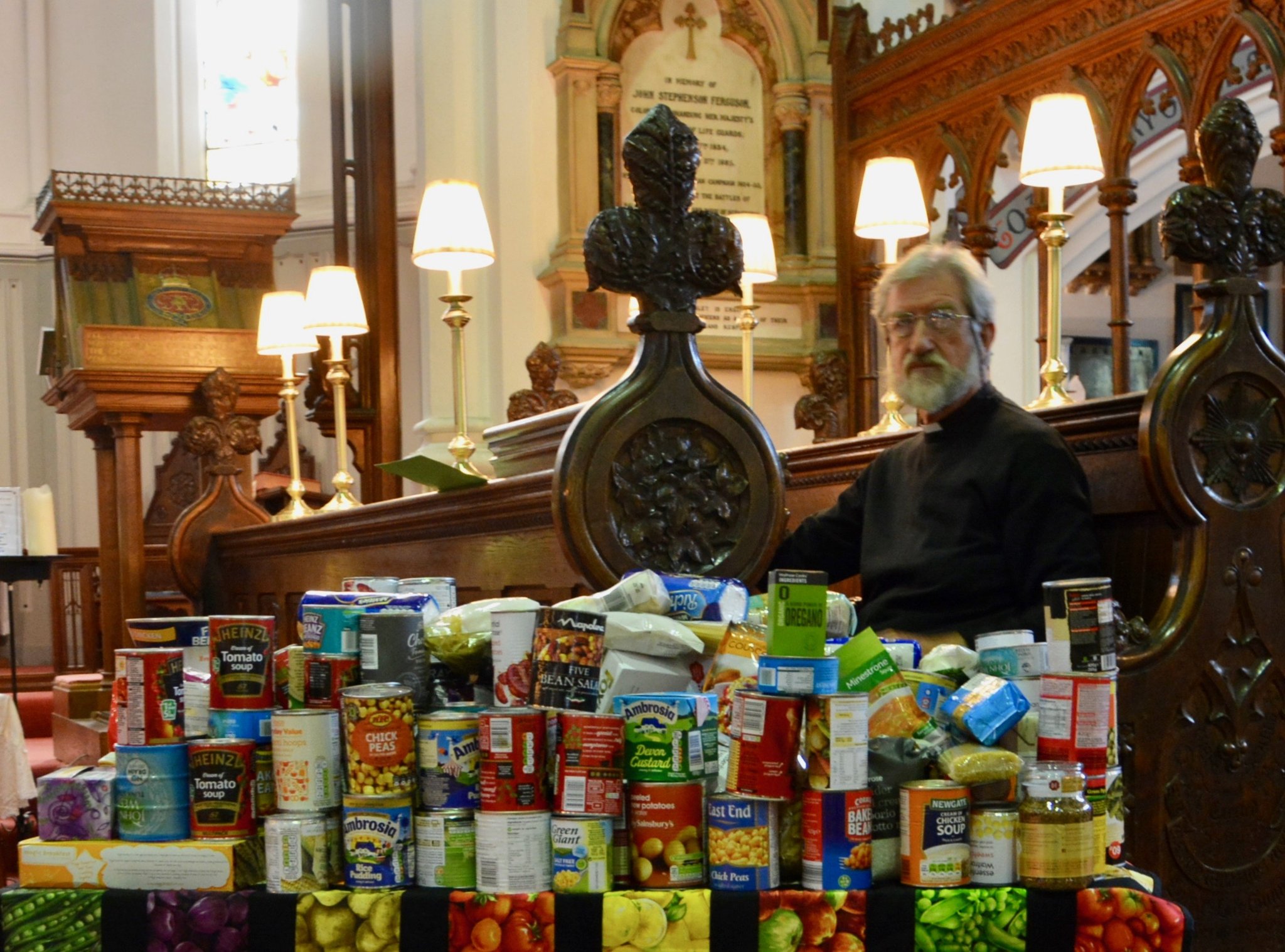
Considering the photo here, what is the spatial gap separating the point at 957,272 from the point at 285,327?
341 centimetres

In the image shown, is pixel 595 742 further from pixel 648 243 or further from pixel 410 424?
pixel 410 424

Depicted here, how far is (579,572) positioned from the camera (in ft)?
7.47

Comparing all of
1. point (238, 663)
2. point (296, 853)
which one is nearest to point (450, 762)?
point (296, 853)

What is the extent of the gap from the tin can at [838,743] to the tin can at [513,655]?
33 centimetres

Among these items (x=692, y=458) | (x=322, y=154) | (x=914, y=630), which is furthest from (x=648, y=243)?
(x=322, y=154)

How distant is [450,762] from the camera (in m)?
1.55

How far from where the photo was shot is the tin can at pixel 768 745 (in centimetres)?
149

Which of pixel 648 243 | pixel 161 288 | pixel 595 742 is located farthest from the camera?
pixel 161 288

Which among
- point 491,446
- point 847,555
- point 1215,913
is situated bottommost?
point 1215,913

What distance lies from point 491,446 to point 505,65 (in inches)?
148

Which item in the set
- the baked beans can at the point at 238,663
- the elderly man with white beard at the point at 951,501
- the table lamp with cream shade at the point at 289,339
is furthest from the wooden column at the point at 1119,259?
the baked beans can at the point at 238,663

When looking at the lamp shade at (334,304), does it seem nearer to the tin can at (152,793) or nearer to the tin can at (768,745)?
the tin can at (152,793)

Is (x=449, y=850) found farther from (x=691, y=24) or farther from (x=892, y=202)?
(x=691, y=24)

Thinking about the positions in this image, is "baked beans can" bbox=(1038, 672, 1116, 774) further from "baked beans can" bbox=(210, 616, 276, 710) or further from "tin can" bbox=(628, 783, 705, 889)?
"baked beans can" bbox=(210, 616, 276, 710)
